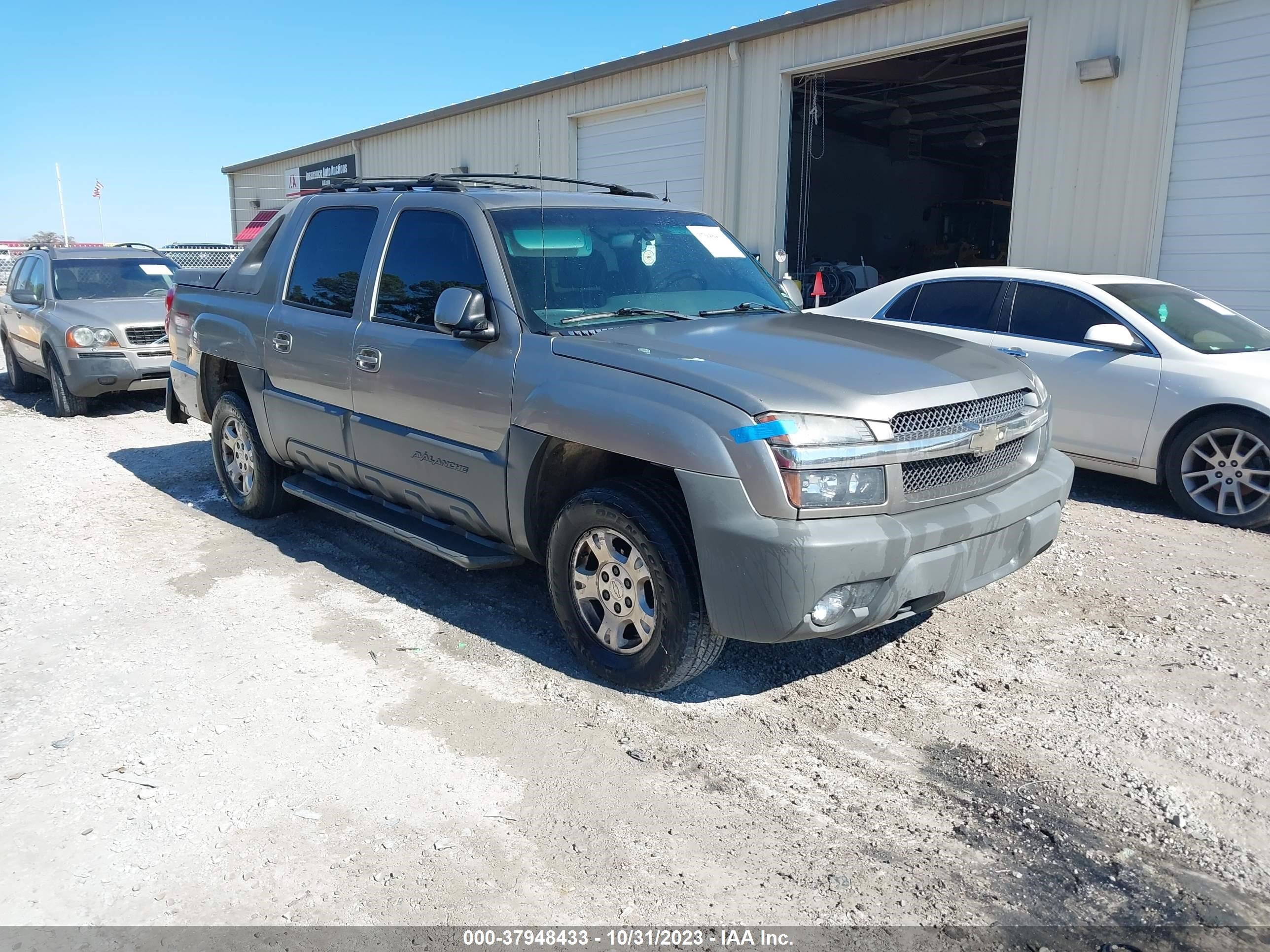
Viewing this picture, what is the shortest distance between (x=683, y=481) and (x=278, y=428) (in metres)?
3.22

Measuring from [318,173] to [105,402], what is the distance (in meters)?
16.8

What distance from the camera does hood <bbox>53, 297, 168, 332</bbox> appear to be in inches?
395

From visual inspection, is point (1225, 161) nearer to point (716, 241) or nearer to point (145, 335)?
point (716, 241)

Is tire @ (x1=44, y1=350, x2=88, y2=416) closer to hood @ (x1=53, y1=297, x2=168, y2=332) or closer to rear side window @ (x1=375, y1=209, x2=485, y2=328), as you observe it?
hood @ (x1=53, y1=297, x2=168, y2=332)

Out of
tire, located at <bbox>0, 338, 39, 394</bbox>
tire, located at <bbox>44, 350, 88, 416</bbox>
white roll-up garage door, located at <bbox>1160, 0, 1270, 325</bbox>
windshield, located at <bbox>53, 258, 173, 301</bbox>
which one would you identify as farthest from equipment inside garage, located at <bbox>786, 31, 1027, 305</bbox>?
tire, located at <bbox>0, 338, 39, 394</bbox>

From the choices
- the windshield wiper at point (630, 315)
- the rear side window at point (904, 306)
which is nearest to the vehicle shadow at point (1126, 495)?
the rear side window at point (904, 306)

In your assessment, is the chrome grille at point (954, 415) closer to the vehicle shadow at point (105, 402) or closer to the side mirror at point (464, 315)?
the side mirror at point (464, 315)

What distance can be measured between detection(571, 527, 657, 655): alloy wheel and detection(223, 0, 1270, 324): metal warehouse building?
839 centimetres

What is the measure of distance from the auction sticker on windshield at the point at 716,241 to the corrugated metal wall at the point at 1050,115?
6.61 metres

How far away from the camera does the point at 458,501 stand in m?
4.50

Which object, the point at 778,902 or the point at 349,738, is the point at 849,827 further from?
the point at 349,738

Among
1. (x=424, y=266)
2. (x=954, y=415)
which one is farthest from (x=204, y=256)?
(x=954, y=415)

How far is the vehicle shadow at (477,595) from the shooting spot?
13.7 ft

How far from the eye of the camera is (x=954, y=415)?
374cm
